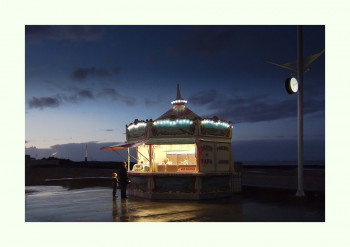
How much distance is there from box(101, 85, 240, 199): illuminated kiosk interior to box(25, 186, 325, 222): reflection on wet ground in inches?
32.0

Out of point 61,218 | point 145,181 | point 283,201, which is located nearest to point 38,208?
point 61,218

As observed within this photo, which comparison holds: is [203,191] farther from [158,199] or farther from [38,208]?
[38,208]

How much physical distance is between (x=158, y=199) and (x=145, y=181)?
1032mm

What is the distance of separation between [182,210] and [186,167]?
418cm

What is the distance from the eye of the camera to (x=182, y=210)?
10148 millimetres

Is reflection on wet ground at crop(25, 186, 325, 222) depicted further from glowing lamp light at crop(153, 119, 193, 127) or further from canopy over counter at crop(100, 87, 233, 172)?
glowing lamp light at crop(153, 119, 193, 127)

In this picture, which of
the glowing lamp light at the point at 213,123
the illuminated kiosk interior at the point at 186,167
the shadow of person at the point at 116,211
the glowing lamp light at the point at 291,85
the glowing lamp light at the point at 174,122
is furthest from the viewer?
the glowing lamp light at the point at 213,123

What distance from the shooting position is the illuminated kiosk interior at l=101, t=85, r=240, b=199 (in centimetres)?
1294

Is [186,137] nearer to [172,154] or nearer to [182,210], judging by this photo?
[172,154]

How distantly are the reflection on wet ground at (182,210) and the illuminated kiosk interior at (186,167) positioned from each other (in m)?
0.81

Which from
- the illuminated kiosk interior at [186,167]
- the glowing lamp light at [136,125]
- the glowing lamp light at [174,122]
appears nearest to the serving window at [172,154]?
the glowing lamp light at [136,125]

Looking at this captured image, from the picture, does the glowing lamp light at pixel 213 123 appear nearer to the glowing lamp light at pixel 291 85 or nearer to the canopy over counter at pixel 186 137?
the canopy over counter at pixel 186 137

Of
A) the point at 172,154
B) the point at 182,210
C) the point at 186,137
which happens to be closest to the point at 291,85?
the point at 186,137

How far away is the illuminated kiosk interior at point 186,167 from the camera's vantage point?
12938mm
